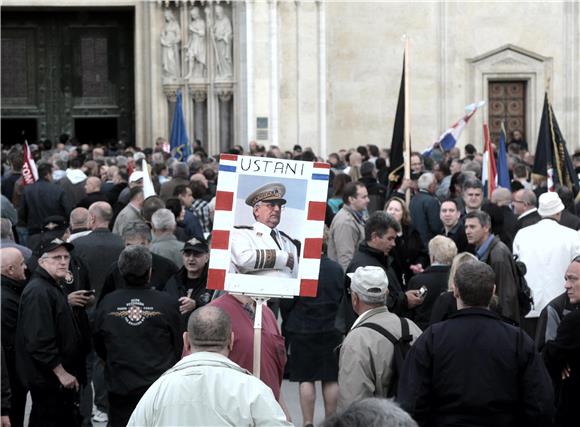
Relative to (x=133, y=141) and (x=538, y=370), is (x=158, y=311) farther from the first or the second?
(x=133, y=141)

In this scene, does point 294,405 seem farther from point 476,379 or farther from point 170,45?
point 170,45

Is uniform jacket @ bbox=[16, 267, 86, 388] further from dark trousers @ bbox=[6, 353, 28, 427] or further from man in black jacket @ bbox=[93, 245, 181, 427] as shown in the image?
dark trousers @ bbox=[6, 353, 28, 427]

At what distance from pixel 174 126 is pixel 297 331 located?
47.7 feet

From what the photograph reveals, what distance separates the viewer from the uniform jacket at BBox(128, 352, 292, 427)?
216 inches

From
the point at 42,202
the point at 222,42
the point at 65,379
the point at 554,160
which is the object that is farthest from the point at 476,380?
the point at 222,42

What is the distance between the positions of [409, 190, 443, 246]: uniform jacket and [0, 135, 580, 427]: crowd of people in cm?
2

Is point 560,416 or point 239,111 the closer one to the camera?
point 560,416

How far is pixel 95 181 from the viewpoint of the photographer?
15.8 meters

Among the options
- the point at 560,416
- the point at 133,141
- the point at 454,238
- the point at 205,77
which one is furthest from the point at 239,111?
the point at 560,416

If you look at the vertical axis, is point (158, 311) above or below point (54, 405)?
above

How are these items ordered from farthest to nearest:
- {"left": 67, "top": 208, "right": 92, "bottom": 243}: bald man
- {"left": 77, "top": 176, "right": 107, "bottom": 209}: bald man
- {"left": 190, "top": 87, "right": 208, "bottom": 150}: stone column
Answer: {"left": 190, "top": 87, "right": 208, "bottom": 150}: stone column < {"left": 77, "top": 176, "right": 107, "bottom": 209}: bald man < {"left": 67, "top": 208, "right": 92, "bottom": 243}: bald man

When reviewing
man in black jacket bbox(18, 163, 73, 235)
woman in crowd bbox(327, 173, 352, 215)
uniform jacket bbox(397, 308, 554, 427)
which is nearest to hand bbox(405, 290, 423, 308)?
uniform jacket bbox(397, 308, 554, 427)

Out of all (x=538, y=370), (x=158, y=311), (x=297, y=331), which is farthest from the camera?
(x=297, y=331)

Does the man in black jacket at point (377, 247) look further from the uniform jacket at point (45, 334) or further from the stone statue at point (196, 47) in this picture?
the stone statue at point (196, 47)
